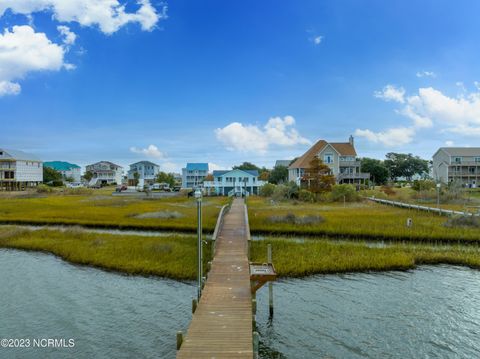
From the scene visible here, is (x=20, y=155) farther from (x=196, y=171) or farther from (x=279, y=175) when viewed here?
(x=279, y=175)

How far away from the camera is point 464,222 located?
29500 mm

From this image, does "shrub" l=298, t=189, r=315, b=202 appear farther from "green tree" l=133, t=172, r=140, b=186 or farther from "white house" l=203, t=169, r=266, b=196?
"green tree" l=133, t=172, r=140, b=186

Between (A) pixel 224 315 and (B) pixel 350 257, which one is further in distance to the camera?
(B) pixel 350 257

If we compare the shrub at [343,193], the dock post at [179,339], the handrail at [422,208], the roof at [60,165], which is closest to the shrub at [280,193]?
the shrub at [343,193]

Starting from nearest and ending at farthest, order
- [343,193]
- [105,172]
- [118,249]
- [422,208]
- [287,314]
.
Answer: [287,314] → [118,249] → [422,208] → [343,193] → [105,172]

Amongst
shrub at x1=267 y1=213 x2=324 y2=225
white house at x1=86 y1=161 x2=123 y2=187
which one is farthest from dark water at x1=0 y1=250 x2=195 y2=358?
white house at x1=86 y1=161 x2=123 y2=187

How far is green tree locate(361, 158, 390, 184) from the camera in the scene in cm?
8688

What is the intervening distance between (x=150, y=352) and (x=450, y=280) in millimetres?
15578

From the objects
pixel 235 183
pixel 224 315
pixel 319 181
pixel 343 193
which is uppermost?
pixel 319 181

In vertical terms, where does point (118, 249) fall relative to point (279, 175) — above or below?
below

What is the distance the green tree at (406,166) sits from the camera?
102m

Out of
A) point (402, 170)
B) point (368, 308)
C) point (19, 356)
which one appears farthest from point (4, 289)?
point (402, 170)

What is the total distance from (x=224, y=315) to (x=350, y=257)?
12.0 metres

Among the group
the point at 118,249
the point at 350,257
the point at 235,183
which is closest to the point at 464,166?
the point at 235,183
